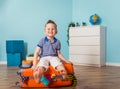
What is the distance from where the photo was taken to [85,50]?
467cm

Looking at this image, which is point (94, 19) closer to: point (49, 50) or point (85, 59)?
point (85, 59)

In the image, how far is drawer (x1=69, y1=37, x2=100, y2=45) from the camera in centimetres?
454

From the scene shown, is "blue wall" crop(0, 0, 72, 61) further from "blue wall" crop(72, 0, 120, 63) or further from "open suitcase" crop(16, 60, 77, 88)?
"open suitcase" crop(16, 60, 77, 88)

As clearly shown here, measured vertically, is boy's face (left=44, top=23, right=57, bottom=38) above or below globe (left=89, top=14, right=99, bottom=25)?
below

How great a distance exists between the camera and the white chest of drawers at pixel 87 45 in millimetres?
4520

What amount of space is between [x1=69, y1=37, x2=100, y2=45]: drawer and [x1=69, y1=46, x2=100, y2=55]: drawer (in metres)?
0.08

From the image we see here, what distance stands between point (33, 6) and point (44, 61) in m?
2.92

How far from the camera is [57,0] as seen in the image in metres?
5.11

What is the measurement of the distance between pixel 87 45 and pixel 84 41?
0.34ft

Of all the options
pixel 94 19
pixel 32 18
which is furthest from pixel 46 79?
pixel 32 18

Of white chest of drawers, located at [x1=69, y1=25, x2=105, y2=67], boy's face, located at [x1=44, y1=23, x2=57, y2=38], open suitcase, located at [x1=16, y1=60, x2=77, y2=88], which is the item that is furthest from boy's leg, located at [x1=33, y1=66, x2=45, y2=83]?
white chest of drawers, located at [x1=69, y1=25, x2=105, y2=67]

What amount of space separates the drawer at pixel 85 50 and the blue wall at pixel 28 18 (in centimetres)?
32

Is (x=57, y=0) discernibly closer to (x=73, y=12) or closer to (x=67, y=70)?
(x=73, y=12)

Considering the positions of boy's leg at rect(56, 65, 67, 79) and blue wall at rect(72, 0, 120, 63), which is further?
blue wall at rect(72, 0, 120, 63)
